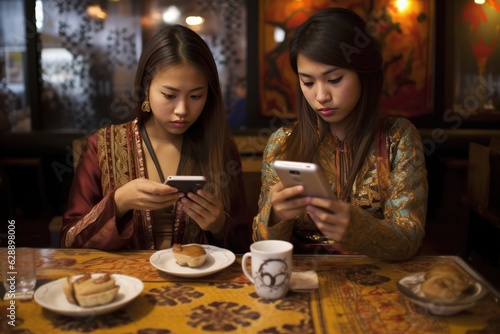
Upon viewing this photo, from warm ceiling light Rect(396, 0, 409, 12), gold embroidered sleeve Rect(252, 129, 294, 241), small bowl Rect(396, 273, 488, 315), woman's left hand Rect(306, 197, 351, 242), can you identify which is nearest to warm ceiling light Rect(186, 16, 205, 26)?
warm ceiling light Rect(396, 0, 409, 12)

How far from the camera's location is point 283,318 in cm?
125

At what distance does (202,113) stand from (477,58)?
12.5 feet

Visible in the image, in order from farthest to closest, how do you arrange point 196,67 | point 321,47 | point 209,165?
point 209,165
point 196,67
point 321,47

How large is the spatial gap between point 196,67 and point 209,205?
0.51m

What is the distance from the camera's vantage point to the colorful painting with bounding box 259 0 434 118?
5.07 meters

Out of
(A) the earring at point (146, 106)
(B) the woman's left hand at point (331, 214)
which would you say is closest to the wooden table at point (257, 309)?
(B) the woman's left hand at point (331, 214)

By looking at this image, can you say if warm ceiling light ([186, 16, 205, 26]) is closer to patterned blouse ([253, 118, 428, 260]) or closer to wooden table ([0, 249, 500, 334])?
patterned blouse ([253, 118, 428, 260])

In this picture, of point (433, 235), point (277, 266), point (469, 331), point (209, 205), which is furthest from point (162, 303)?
point (433, 235)

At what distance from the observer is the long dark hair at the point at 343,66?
1.79 m

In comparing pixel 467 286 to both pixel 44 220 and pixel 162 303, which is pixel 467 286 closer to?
pixel 162 303

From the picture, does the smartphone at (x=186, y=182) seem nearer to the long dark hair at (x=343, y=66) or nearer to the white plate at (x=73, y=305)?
the white plate at (x=73, y=305)

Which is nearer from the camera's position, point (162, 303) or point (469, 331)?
point (469, 331)

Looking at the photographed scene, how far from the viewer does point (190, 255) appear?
1547mm

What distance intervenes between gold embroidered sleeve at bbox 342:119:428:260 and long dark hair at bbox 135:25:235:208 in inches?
24.9
